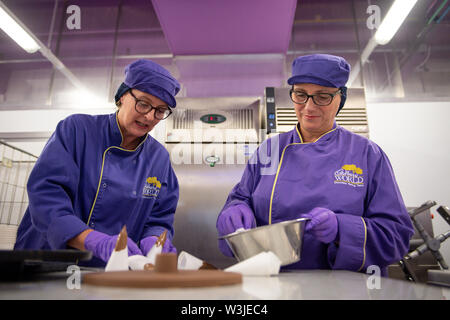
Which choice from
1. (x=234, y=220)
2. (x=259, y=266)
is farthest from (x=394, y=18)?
(x=259, y=266)

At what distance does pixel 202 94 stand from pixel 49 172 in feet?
6.71

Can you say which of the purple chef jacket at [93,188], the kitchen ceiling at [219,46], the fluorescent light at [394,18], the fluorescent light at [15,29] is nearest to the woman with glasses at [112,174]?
the purple chef jacket at [93,188]

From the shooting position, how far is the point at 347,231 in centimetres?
85

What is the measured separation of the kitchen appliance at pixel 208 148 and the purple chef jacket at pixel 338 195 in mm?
1187

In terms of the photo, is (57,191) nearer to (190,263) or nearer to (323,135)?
(190,263)

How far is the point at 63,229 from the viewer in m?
0.88

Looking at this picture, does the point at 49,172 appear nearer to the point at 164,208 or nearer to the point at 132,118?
the point at 132,118

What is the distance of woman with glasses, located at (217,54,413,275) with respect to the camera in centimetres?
86

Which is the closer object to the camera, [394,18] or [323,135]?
[323,135]

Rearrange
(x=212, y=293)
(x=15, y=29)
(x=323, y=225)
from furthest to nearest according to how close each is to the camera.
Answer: (x=15, y=29) → (x=323, y=225) → (x=212, y=293)

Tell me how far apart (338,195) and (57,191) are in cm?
91

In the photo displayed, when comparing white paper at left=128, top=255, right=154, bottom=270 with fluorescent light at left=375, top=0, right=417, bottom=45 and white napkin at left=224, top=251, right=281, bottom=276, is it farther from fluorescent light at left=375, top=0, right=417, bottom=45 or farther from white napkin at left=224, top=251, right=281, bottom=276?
fluorescent light at left=375, top=0, right=417, bottom=45
